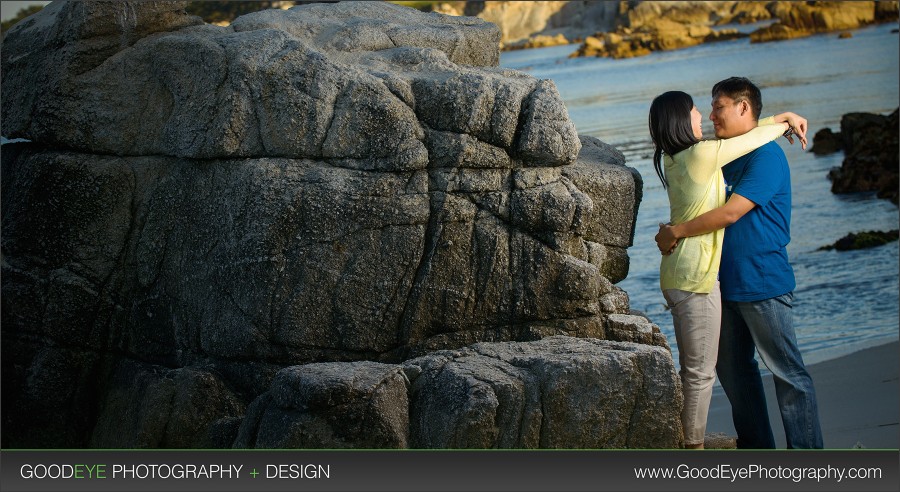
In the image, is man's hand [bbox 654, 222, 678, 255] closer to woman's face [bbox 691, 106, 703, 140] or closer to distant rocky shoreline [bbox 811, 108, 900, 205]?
woman's face [bbox 691, 106, 703, 140]

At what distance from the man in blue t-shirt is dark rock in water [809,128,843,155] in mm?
13238

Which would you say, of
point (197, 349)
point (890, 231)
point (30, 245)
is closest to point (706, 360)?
point (197, 349)

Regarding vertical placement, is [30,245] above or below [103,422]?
above

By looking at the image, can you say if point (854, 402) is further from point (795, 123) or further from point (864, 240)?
point (864, 240)

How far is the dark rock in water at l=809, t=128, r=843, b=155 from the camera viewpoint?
17531mm

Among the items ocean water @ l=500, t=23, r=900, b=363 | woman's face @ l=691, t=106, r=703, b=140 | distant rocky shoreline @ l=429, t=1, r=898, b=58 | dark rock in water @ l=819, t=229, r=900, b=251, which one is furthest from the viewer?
distant rocky shoreline @ l=429, t=1, r=898, b=58

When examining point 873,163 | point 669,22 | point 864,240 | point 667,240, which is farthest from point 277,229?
point 669,22

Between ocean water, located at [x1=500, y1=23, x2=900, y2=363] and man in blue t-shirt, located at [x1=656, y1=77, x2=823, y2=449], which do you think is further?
ocean water, located at [x1=500, y1=23, x2=900, y2=363]

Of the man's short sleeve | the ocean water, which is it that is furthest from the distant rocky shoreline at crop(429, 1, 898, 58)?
the man's short sleeve

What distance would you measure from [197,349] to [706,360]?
271 cm

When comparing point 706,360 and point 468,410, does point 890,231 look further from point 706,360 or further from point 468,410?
point 468,410

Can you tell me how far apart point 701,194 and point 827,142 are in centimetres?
1358

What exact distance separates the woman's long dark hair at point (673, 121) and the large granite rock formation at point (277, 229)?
2.51 feet

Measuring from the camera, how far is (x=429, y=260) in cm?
571
